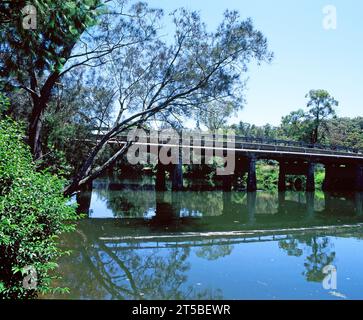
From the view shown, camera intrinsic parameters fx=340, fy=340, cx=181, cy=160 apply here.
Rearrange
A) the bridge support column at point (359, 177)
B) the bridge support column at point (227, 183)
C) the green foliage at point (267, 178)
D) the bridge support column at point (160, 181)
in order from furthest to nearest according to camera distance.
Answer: the green foliage at point (267, 178)
the bridge support column at point (359, 177)
the bridge support column at point (227, 183)
the bridge support column at point (160, 181)

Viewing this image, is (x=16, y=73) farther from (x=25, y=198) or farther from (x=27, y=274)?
(x=27, y=274)

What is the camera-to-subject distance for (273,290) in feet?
20.0

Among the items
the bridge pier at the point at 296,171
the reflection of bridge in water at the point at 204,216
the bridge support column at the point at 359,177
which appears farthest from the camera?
the bridge support column at the point at 359,177

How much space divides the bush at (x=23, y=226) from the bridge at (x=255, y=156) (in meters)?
11.2

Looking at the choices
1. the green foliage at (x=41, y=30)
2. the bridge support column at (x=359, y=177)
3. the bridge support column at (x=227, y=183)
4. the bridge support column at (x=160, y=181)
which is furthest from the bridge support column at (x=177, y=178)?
the bridge support column at (x=359, y=177)

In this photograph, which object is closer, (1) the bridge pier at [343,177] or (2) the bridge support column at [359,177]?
(2) the bridge support column at [359,177]

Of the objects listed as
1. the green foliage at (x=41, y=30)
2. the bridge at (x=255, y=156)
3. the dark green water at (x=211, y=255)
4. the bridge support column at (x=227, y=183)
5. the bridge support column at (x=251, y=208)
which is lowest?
the dark green water at (x=211, y=255)

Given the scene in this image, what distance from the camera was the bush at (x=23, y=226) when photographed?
4047 mm

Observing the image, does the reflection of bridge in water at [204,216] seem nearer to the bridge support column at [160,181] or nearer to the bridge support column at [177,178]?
the bridge support column at [177,178]

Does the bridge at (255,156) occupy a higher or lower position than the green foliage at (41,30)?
lower

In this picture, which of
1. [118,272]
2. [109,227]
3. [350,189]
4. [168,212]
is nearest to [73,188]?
[109,227]

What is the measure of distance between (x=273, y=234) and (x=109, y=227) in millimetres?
5721

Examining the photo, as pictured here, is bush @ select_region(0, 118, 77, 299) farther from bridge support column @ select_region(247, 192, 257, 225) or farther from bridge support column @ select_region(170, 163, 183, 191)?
bridge support column @ select_region(170, 163, 183, 191)

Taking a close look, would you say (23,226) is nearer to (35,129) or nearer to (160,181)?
(35,129)
